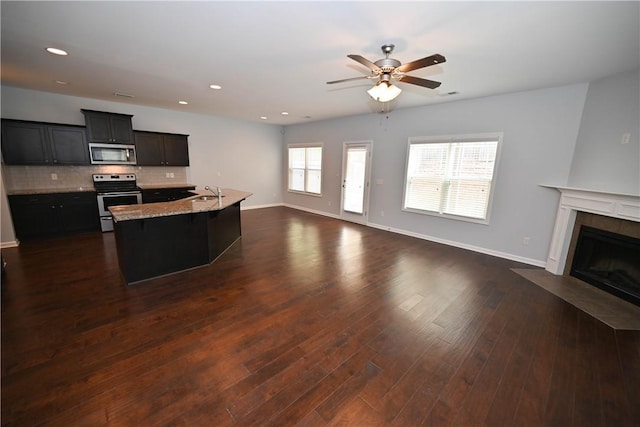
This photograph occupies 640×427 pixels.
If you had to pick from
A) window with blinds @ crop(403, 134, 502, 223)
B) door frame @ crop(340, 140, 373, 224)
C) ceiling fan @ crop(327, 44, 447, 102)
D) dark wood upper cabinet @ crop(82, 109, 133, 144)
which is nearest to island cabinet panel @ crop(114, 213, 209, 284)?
ceiling fan @ crop(327, 44, 447, 102)

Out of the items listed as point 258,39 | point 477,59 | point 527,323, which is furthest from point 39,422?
point 477,59

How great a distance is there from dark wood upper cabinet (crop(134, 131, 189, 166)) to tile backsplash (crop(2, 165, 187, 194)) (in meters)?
0.33

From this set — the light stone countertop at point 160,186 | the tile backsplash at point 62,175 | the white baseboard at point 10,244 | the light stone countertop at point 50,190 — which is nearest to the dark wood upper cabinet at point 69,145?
the tile backsplash at point 62,175

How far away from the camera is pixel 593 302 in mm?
2945

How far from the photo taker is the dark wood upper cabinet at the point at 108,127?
487 centimetres

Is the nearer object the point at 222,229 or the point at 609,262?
the point at 609,262

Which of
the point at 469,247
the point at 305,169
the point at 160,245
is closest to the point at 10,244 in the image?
the point at 160,245

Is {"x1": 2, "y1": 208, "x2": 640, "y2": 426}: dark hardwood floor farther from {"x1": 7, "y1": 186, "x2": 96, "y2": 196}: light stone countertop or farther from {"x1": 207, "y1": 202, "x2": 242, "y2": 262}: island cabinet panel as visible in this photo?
{"x1": 7, "y1": 186, "x2": 96, "y2": 196}: light stone countertop

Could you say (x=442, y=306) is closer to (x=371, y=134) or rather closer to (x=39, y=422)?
(x=39, y=422)

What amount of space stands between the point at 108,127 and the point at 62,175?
135 cm

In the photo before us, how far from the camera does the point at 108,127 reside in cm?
505

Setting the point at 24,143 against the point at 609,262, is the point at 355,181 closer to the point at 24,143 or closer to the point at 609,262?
the point at 609,262

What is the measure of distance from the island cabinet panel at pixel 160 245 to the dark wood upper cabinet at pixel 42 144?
120 inches

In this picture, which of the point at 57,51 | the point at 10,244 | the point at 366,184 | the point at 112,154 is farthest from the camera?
the point at 366,184
